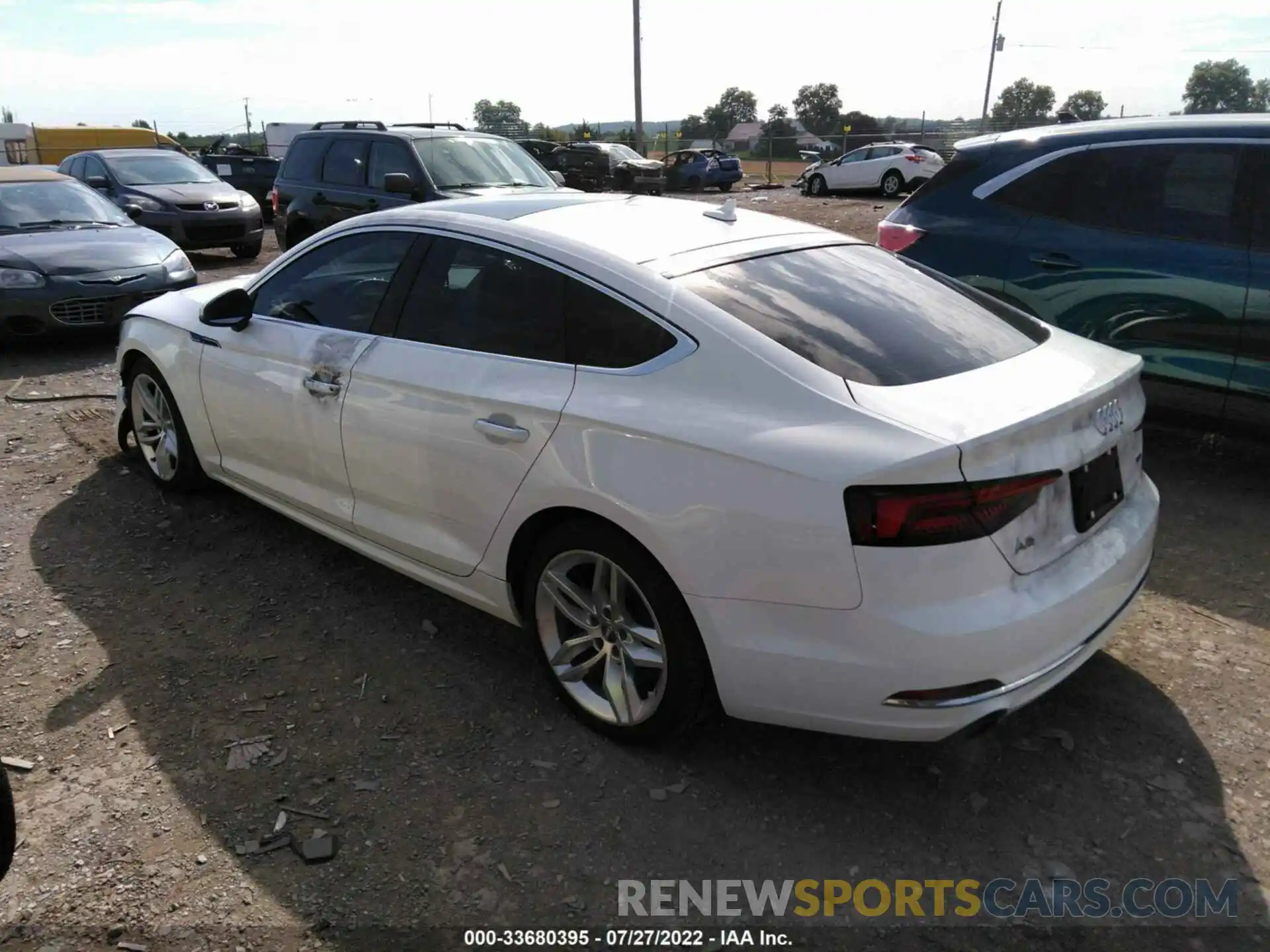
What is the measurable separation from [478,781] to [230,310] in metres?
2.36

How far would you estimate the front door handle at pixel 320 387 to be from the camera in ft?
11.8

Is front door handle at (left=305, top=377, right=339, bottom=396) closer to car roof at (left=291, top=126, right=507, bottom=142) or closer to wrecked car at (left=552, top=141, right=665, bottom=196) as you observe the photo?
car roof at (left=291, top=126, right=507, bottom=142)

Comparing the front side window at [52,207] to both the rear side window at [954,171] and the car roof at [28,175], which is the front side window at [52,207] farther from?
the rear side window at [954,171]

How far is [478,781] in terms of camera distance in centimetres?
289

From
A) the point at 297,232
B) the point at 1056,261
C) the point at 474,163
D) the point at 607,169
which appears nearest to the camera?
the point at 1056,261

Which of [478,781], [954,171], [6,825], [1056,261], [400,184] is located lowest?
[478,781]

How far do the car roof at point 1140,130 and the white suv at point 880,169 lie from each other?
20630mm

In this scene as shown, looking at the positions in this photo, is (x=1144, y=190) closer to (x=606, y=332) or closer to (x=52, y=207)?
(x=606, y=332)

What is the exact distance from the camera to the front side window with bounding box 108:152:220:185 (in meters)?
13.4

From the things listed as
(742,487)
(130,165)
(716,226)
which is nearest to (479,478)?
(742,487)

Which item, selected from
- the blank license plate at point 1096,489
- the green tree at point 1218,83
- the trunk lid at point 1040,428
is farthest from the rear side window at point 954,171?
the green tree at point 1218,83

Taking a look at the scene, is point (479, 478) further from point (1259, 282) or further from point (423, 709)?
point (1259, 282)

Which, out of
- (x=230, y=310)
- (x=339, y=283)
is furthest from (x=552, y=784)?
(x=230, y=310)

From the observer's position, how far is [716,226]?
11.1 feet
